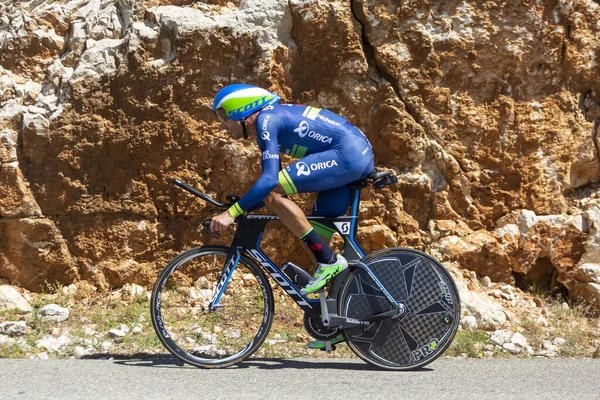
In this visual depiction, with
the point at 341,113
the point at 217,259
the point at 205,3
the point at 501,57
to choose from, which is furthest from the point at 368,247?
the point at 205,3

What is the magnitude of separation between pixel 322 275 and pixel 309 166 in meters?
0.73

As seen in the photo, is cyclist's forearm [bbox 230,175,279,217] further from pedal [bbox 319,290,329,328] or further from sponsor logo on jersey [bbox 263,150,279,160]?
pedal [bbox 319,290,329,328]

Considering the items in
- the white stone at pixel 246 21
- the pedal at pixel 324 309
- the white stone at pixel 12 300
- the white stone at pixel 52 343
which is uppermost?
the white stone at pixel 246 21

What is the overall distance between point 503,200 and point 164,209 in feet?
10.2

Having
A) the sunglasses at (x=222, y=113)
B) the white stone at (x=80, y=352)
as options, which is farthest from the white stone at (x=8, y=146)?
the sunglasses at (x=222, y=113)

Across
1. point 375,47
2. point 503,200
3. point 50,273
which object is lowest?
point 50,273

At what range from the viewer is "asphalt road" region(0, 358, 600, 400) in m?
4.20

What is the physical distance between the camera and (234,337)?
17.2 ft

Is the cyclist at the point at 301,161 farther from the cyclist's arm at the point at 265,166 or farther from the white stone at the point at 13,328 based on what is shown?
the white stone at the point at 13,328

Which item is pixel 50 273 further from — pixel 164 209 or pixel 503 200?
pixel 503 200

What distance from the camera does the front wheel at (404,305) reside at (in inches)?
201

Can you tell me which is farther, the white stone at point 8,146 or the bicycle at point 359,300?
the white stone at point 8,146

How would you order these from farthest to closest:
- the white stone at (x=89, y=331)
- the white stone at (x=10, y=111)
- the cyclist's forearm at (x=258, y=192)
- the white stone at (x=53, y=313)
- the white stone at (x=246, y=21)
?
1. the white stone at (x=10, y=111)
2. the white stone at (x=246, y=21)
3. the white stone at (x=53, y=313)
4. the white stone at (x=89, y=331)
5. the cyclist's forearm at (x=258, y=192)

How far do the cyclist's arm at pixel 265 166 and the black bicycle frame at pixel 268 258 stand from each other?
0.25 meters
